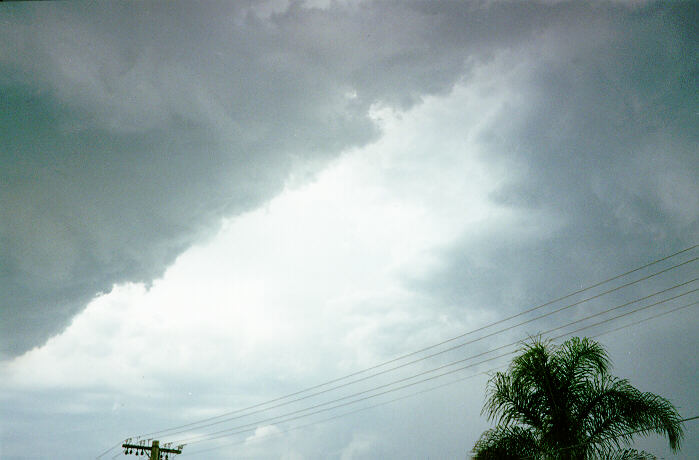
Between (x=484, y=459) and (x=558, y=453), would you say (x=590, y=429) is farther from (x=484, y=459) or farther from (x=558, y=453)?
(x=484, y=459)

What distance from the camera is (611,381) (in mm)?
15422

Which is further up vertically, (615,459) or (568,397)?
(568,397)

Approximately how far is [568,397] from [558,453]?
1663mm

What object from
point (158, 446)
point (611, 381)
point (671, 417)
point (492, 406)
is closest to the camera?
point (671, 417)

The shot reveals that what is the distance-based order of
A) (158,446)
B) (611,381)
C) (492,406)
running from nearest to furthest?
(611,381)
(492,406)
(158,446)

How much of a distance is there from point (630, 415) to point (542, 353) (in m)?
2.83

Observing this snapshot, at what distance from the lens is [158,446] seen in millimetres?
41688

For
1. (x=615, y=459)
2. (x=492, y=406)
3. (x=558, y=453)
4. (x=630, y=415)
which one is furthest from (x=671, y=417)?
(x=492, y=406)

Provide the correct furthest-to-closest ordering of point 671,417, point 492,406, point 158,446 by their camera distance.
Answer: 1. point 158,446
2. point 492,406
3. point 671,417

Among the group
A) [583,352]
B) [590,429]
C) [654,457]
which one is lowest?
[654,457]

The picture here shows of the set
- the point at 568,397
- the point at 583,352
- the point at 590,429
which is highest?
the point at 583,352

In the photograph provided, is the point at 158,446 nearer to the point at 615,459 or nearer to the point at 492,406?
the point at 492,406

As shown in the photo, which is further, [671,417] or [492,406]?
[492,406]

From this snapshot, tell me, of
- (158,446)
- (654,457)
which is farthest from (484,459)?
(158,446)
